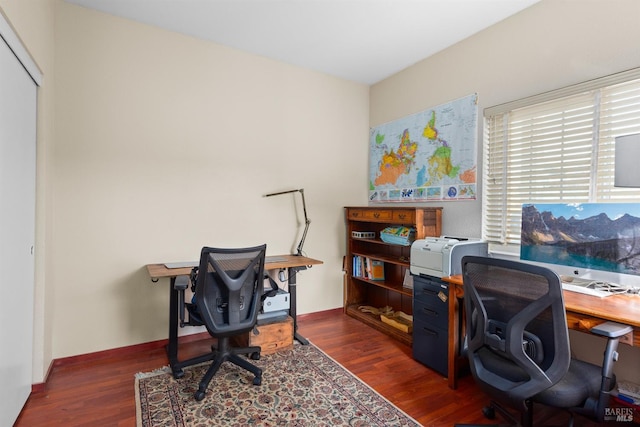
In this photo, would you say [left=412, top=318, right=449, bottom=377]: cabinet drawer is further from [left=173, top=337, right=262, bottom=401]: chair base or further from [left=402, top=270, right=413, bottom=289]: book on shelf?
[left=173, top=337, right=262, bottom=401]: chair base

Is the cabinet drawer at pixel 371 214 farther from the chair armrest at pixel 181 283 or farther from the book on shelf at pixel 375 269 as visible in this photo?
the chair armrest at pixel 181 283

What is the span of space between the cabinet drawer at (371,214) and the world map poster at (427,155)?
0.35 meters

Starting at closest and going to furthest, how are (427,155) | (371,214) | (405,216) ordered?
1. (405,216)
2. (427,155)
3. (371,214)

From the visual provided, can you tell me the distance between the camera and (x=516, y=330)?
1.45 metres

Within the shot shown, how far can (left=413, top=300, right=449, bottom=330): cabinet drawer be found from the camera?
2.41 meters

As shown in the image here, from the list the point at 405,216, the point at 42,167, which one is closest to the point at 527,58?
the point at 405,216

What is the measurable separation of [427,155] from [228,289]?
2218mm

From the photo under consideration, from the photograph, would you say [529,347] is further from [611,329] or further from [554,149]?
[554,149]

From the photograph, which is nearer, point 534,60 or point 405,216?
Result: point 534,60

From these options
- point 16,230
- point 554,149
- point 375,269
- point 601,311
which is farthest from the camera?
point 375,269

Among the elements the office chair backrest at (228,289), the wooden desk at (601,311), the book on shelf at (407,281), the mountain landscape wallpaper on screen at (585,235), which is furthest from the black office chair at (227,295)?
the mountain landscape wallpaper on screen at (585,235)

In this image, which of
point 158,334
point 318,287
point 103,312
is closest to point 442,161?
point 318,287

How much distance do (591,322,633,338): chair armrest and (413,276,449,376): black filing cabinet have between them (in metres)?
0.99

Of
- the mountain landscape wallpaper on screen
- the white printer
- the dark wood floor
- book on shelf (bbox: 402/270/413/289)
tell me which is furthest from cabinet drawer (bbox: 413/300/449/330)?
the mountain landscape wallpaper on screen
